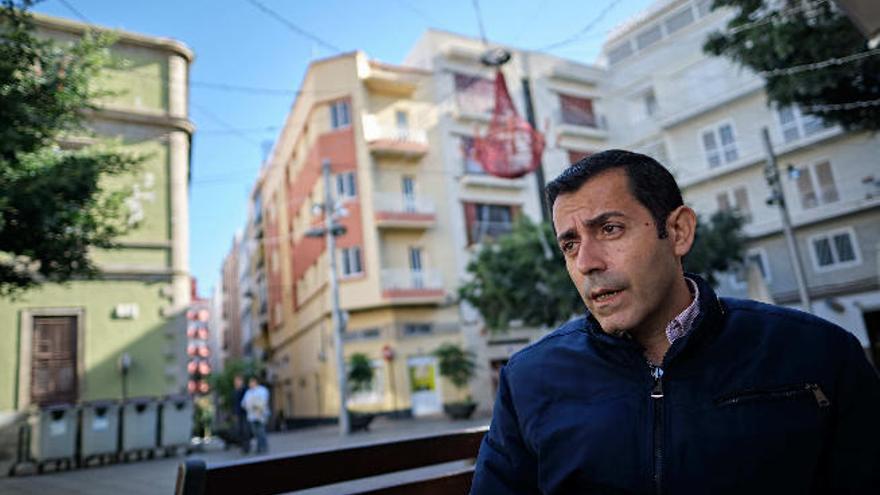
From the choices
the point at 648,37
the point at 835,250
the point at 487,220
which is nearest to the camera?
the point at 835,250

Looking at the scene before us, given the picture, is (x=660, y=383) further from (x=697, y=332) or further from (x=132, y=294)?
(x=132, y=294)

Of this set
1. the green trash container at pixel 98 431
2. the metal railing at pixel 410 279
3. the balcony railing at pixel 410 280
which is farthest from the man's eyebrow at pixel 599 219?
the metal railing at pixel 410 279

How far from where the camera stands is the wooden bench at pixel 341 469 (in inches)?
73.5

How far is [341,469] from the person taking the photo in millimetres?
Result: 2299

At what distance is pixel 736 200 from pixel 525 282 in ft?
39.6

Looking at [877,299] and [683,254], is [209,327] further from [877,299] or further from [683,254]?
[683,254]

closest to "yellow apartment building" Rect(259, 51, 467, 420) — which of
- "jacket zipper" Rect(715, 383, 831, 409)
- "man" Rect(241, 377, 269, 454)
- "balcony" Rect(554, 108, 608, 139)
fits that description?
"balcony" Rect(554, 108, 608, 139)

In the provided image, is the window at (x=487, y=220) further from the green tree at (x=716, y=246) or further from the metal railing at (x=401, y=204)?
the green tree at (x=716, y=246)

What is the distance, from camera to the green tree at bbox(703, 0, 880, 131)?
33.2ft

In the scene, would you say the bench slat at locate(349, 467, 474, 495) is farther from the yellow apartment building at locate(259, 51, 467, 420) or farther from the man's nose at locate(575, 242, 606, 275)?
the yellow apartment building at locate(259, 51, 467, 420)

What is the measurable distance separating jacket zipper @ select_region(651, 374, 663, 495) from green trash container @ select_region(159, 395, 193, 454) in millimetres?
14735

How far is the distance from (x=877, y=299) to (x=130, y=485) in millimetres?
24354

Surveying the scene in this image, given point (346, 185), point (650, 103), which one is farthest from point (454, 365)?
point (650, 103)

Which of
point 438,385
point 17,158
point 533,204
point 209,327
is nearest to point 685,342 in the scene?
point 17,158
